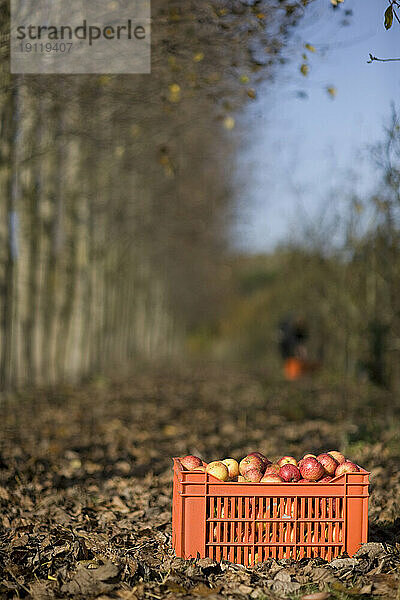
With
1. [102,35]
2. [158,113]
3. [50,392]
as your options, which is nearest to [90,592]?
[102,35]

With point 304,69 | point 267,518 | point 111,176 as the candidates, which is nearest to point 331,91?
point 304,69

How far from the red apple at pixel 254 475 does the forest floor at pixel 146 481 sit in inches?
18.9

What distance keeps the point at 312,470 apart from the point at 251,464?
1.28 feet

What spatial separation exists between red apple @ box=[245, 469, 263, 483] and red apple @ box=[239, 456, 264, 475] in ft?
0.23

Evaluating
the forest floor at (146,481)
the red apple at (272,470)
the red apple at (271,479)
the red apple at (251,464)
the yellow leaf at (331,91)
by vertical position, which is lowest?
the forest floor at (146,481)

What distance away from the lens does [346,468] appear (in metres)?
4.71

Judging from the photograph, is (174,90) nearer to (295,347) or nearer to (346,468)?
(346,468)

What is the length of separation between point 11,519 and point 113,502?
97 cm

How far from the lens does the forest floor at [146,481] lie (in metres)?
4.37

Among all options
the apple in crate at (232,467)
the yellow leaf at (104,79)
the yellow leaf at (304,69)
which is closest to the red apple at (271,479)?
the apple in crate at (232,467)

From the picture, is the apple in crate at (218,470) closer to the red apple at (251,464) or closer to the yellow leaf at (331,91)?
the red apple at (251,464)

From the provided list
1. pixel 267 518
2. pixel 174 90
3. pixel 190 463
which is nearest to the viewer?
pixel 267 518

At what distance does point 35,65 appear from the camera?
312 inches

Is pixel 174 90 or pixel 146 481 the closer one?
pixel 146 481
